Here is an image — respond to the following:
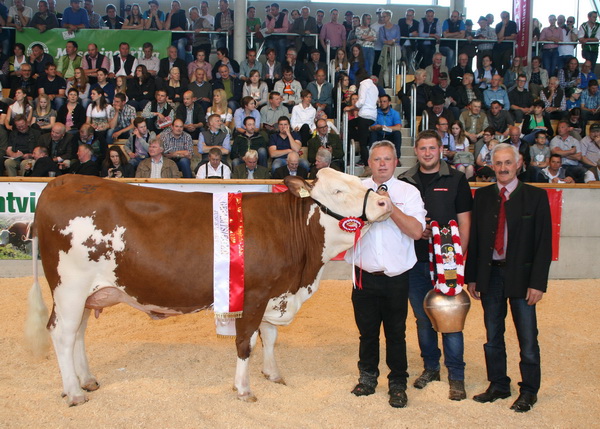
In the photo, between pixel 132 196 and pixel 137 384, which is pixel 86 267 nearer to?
pixel 132 196

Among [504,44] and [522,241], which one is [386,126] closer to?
[504,44]

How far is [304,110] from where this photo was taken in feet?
38.2

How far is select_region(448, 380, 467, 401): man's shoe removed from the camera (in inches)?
179

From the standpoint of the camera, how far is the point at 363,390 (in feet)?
15.1

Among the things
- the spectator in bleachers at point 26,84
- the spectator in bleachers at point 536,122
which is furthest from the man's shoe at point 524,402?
the spectator in bleachers at point 26,84

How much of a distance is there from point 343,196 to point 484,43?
1299cm

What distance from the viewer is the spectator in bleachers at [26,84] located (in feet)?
41.2

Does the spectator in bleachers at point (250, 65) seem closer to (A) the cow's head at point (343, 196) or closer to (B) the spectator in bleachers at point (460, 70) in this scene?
(B) the spectator in bleachers at point (460, 70)

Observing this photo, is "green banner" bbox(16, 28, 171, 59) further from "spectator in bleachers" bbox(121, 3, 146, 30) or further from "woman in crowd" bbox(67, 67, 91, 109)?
"woman in crowd" bbox(67, 67, 91, 109)

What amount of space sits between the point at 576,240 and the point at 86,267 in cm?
727

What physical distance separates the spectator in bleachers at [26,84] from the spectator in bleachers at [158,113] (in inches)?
107

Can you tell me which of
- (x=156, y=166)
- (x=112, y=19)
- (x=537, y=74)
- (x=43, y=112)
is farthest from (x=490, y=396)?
(x=112, y=19)

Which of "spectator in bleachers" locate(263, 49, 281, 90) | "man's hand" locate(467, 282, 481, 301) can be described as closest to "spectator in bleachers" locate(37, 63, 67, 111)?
"spectator in bleachers" locate(263, 49, 281, 90)

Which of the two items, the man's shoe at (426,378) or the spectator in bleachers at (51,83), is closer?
the man's shoe at (426,378)
